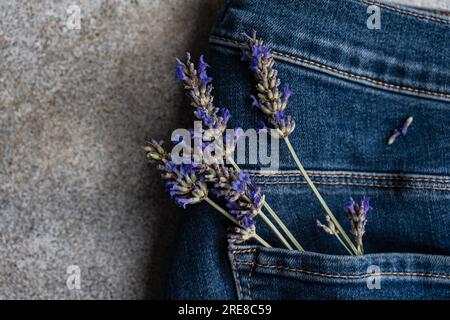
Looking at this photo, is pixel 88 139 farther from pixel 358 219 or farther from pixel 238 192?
pixel 358 219

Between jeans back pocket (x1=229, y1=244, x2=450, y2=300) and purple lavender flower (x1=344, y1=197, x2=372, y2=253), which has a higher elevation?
purple lavender flower (x1=344, y1=197, x2=372, y2=253)

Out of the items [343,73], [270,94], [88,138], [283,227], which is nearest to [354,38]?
[343,73]

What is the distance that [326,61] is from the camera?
2.14 ft

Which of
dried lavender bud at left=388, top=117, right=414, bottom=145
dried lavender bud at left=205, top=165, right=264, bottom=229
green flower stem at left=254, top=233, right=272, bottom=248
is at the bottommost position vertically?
green flower stem at left=254, top=233, right=272, bottom=248

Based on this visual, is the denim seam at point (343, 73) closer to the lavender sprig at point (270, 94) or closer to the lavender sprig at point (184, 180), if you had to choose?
the lavender sprig at point (270, 94)

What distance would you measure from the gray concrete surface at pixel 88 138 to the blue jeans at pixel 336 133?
0.09m

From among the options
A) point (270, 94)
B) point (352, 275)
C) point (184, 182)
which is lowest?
point (352, 275)

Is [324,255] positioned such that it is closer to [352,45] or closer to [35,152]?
[352,45]

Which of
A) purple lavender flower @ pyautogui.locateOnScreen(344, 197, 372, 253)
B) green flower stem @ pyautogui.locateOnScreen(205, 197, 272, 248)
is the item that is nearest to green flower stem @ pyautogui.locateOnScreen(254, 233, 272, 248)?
green flower stem @ pyautogui.locateOnScreen(205, 197, 272, 248)

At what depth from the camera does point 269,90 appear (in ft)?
1.98

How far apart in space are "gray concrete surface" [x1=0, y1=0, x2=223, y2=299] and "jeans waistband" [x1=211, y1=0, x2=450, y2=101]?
0.12 m

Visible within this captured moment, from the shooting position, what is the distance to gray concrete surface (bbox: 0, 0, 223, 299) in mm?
728

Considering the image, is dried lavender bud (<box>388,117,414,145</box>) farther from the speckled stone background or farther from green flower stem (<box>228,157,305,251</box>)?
the speckled stone background

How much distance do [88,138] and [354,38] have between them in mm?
388
